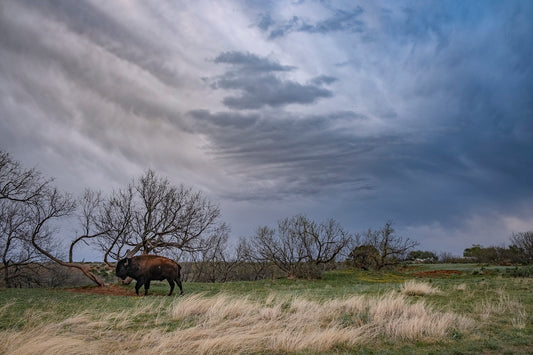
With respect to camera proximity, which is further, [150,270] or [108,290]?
[108,290]

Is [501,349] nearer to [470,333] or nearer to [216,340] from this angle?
[470,333]

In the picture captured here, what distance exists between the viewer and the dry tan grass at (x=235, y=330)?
23.1 ft

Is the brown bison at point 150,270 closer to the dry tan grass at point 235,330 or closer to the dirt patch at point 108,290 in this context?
the dirt patch at point 108,290

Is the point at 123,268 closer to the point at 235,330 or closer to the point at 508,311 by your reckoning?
the point at 235,330

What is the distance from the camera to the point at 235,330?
27.9ft

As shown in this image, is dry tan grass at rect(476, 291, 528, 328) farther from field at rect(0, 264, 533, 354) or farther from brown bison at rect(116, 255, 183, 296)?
brown bison at rect(116, 255, 183, 296)

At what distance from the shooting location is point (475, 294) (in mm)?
15359

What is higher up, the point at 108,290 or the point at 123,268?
the point at 123,268

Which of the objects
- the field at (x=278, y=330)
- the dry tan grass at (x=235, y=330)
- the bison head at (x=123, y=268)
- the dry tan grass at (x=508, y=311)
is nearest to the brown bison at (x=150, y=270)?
the bison head at (x=123, y=268)

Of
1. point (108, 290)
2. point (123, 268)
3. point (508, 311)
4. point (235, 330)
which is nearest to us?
point (235, 330)

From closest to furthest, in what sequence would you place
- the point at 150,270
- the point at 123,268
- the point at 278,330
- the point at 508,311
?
the point at 278,330 → the point at 508,311 → the point at 150,270 → the point at 123,268

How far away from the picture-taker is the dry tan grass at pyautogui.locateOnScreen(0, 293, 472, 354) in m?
7.05

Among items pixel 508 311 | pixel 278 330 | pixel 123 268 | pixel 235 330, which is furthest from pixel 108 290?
pixel 508 311

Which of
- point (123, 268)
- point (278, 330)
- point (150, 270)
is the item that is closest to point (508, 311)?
point (278, 330)
